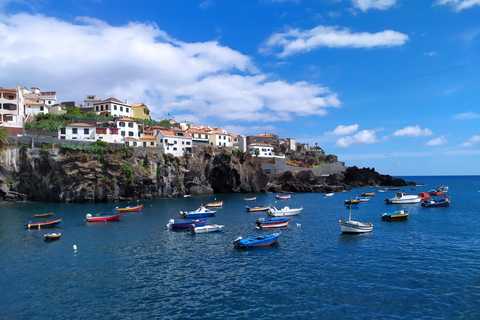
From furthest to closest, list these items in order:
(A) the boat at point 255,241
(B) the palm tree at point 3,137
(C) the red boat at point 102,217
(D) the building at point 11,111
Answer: (D) the building at point 11,111 < (B) the palm tree at point 3,137 < (C) the red boat at point 102,217 < (A) the boat at point 255,241

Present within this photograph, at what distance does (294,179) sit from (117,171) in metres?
71.7

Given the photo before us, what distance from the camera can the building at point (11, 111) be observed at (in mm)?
79062

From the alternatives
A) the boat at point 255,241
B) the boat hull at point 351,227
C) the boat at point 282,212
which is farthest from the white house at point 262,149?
the boat at point 255,241

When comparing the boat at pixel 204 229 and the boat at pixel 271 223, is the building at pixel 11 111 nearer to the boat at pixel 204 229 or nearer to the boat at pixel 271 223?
the boat at pixel 204 229

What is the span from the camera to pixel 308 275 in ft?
80.4

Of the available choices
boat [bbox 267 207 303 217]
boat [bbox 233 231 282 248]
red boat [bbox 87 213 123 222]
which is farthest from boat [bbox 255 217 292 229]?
red boat [bbox 87 213 123 222]

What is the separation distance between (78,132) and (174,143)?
90.2 feet

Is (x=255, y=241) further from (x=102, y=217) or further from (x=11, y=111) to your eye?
(x=11, y=111)

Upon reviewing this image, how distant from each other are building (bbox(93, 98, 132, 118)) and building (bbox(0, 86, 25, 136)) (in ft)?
84.0

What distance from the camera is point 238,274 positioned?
82.6ft

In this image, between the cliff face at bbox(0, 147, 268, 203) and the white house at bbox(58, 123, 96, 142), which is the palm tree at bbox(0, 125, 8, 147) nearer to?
the cliff face at bbox(0, 147, 268, 203)

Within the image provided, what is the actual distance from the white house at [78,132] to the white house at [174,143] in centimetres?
1912

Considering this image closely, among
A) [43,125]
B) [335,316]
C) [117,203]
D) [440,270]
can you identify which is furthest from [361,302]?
[43,125]

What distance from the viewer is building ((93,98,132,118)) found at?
10844 centimetres
